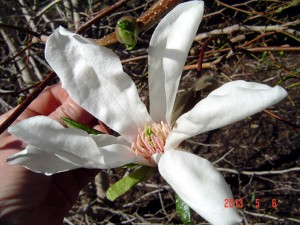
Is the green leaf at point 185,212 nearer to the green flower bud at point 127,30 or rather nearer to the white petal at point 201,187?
the white petal at point 201,187

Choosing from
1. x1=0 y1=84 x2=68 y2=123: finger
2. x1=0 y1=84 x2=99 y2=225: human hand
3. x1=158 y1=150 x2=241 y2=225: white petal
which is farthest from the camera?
x1=0 y1=84 x2=68 y2=123: finger

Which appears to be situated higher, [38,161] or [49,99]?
[38,161]

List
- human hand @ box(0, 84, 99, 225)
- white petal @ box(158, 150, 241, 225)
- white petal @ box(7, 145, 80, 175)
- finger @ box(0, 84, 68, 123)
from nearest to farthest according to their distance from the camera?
white petal @ box(158, 150, 241, 225)
white petal @ box(7, 145, 80, 175)
human hand @ box(0, 84, 99, 225)
finger @ box(0, 84, 68, 123)

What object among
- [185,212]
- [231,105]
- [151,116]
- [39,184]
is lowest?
[39,184]

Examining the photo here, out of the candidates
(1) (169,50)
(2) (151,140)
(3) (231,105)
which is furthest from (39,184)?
(3) (231,105)

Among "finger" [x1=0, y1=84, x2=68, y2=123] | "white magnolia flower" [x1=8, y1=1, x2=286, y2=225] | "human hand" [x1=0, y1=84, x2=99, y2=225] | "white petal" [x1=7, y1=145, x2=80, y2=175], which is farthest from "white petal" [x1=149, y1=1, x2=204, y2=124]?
"finger" [x1=0, y1=84, x2=68, y2=123]

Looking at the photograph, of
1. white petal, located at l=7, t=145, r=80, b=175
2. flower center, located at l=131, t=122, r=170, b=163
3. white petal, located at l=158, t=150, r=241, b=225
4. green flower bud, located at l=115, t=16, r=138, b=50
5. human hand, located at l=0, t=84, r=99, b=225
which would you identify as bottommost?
human hand, located at l=0, t=84, r=99, b=225

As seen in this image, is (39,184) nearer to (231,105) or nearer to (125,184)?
(125,184)

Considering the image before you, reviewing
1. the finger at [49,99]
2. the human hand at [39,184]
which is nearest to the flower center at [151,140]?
the human hand at [39,184]

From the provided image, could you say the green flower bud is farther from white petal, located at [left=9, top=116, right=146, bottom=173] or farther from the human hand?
the human hand
